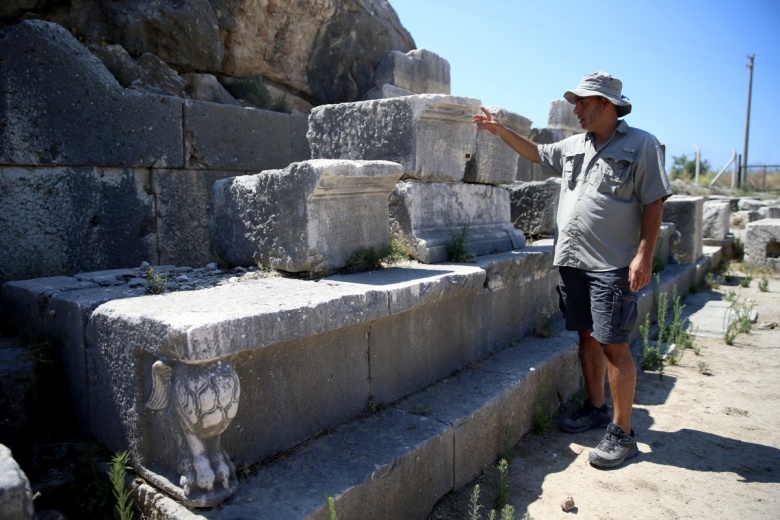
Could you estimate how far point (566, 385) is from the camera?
4035 mm

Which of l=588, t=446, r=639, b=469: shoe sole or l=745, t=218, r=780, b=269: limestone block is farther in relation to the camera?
l=745, t=218, r=780, b=269: limestone block

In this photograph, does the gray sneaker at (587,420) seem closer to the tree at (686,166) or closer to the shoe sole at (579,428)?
the shoe sole at (579,428)

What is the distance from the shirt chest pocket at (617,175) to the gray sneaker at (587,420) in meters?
1.32

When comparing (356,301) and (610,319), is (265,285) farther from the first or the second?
(610,319)

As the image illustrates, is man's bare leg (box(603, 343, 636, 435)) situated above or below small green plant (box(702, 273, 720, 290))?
above

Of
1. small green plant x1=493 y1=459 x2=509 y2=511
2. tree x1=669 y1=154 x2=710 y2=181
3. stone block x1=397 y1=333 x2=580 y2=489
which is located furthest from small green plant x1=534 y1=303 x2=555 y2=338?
tree x1=669 y1=154 x2=710 y2=181

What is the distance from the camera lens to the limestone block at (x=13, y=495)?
1546 millimetres

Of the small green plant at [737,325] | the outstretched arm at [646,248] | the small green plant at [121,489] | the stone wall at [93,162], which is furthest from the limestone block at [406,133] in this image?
the small green plant at [737,325]

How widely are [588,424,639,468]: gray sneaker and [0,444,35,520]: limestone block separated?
8.34 ft

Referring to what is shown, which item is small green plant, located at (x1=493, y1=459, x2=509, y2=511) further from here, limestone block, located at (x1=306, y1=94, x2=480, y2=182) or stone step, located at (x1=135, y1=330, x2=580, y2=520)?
limestone block, located at (x1=306, y1=94, x2=480, y2=182)

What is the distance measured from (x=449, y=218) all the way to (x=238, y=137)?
2363 mm

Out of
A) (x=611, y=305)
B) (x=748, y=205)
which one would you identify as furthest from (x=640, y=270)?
(x=748, y=205)

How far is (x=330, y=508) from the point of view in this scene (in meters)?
1.86

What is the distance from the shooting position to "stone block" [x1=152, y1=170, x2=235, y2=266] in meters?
4.91
